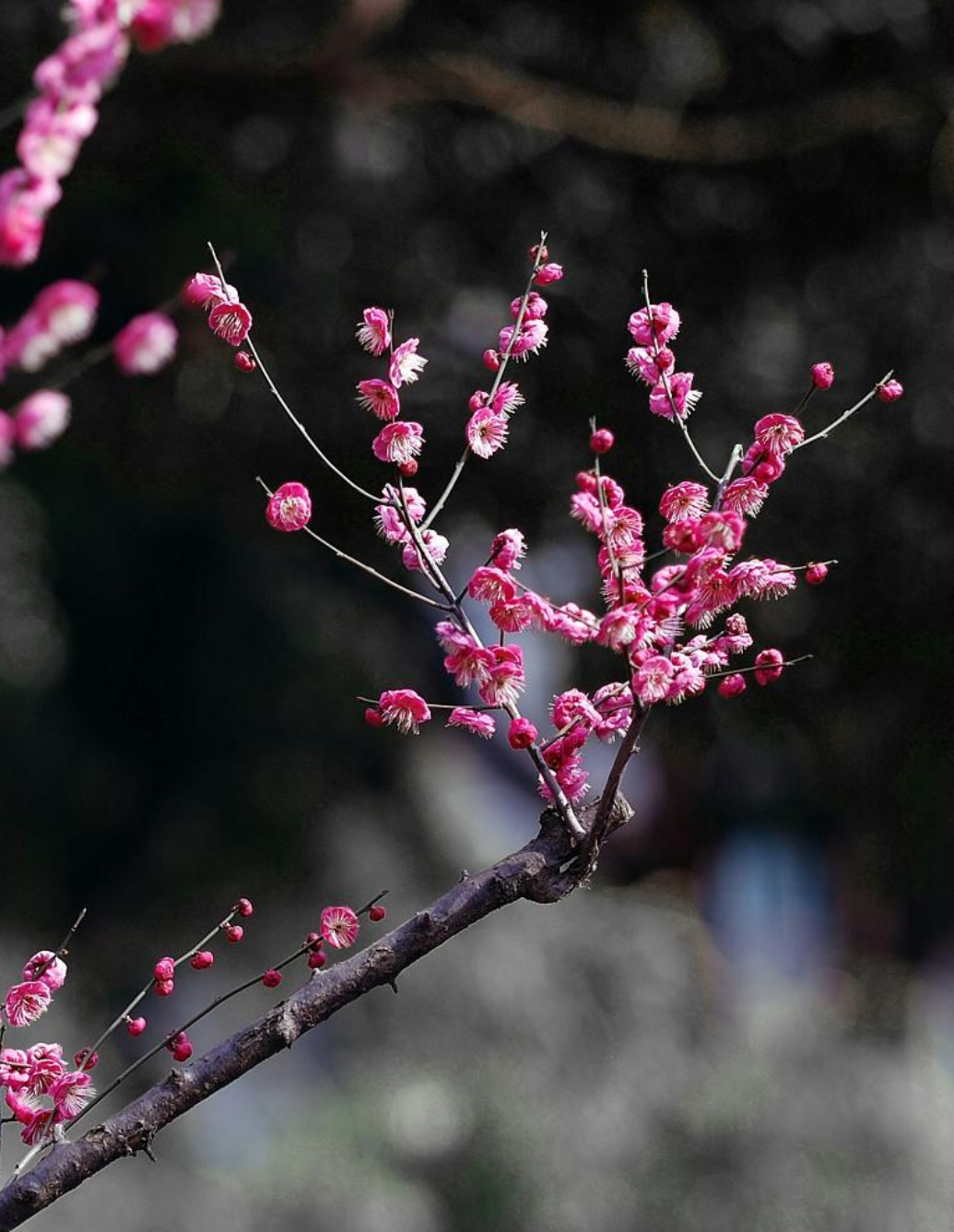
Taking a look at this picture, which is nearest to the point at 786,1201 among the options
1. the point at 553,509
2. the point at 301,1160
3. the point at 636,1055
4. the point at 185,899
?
the point at 636,1055

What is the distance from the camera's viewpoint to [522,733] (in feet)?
2.80

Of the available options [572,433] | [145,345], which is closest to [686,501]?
[145,345]

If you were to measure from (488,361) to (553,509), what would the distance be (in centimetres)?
286

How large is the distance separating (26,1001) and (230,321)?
42 cm

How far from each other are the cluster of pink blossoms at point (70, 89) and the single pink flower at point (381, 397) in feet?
1.11

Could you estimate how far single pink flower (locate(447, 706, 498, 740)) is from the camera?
3.04 feet

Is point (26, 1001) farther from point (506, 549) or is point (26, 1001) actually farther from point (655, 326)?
point (655, 326)

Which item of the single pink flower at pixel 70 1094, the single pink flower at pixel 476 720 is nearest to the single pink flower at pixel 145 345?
the single pink flower at pixel 476 720

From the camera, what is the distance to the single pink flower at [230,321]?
0.87 meters

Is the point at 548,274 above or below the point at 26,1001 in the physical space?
above

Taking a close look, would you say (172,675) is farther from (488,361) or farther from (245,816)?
(488,361)

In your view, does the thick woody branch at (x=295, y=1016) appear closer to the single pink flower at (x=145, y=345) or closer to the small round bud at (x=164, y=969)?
the small round bud at (x=164, y=969)

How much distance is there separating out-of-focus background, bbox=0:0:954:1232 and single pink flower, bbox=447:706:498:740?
2.38 m

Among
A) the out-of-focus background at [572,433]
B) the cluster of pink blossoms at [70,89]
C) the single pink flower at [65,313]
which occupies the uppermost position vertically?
the cluster of pink blossoms at [70,89]
